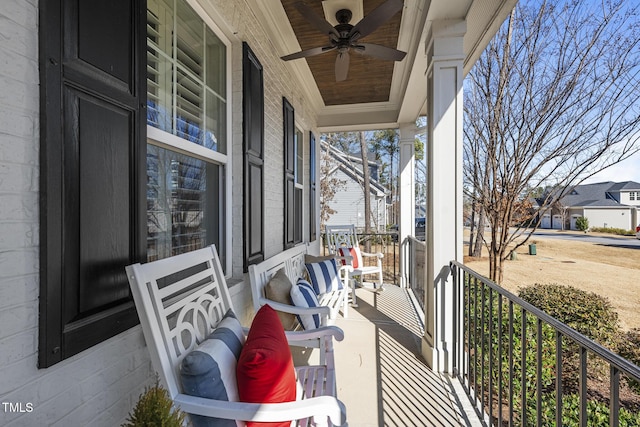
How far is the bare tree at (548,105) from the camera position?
135 inches

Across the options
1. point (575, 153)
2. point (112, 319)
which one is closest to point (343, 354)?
point (112, 319)

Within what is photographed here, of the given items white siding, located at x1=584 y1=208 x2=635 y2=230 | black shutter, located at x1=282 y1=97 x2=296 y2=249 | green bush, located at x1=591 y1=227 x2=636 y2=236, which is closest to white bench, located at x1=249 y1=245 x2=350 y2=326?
black shutter, located at x1=282 y1=97 x2=296 y2=249

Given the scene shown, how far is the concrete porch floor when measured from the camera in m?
1.91

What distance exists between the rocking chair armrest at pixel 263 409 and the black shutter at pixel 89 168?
14.7 inches

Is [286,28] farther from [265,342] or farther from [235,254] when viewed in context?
[265,342]

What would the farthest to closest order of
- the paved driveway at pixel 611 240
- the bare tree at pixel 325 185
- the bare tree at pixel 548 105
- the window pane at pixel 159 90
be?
the paved driveway at pixel 611 240, the bare tree at pixel 325 185, the bare tree at pixel 548 105, the window pane at pixel 159 90

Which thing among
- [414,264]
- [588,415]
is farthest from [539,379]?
[414,264]

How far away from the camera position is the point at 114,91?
110cm

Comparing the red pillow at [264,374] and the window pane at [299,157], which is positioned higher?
the window pane at [299,157]

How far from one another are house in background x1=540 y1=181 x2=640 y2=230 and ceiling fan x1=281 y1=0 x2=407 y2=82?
92.0ft

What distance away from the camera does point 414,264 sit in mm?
4875

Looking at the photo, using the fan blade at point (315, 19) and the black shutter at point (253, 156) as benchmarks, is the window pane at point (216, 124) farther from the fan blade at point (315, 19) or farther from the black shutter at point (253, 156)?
the fan blade at point (315, 19)

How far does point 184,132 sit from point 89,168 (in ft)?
2.65

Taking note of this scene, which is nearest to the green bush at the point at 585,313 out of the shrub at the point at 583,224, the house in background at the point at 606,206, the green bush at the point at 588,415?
the green bush at the point at 588,415
